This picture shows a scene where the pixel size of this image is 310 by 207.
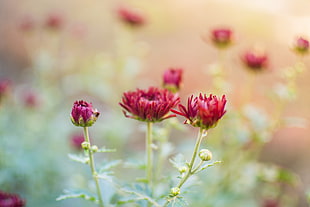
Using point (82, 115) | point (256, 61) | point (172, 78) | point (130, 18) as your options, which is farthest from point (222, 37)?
point (82, 115)

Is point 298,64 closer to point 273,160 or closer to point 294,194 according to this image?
point 294,194

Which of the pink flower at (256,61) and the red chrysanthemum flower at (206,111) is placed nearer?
the red chrysanthemum flower at (206,111)

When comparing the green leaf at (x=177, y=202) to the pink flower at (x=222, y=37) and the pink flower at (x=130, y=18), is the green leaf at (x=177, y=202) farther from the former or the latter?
the pink flower at (x=130, y=18)

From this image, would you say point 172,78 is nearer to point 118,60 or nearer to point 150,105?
point 150,105

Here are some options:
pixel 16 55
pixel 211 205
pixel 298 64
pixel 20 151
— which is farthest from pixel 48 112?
pixel 16 55

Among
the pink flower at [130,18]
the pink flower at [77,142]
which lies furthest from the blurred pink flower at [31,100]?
the pink flower at [130,18]

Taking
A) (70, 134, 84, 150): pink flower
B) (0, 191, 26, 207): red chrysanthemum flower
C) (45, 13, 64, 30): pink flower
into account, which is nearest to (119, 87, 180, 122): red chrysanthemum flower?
(0, 191, 26, 207): red chrysanthemum flower
